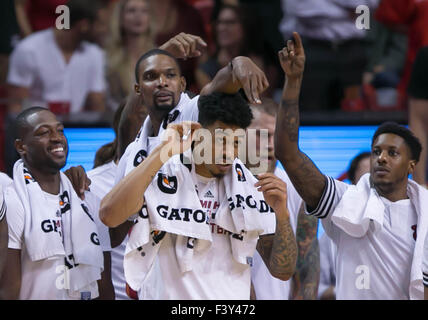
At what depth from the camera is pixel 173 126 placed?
10.4 ft

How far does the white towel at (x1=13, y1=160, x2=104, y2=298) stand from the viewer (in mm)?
3439

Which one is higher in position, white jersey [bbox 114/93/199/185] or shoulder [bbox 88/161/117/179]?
white jersey [bbox 114/93/199/185]

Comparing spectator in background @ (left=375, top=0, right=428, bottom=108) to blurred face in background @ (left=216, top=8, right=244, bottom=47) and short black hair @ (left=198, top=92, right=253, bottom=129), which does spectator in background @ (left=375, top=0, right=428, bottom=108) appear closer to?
blurred face in background @ (left=216, top=8, right=244, bottom=47)

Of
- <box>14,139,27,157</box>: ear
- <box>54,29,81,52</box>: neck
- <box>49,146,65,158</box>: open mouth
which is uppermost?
<box>54,29,81,52</box>: neck

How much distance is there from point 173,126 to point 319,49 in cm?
255

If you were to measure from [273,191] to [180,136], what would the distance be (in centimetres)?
39

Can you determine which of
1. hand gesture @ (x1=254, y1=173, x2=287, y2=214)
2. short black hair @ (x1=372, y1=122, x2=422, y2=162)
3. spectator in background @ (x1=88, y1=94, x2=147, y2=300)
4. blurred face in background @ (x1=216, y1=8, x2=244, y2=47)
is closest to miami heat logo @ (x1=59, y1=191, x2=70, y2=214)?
spectator in background @ (x1=88, y1=94, x2=147, y2=300)

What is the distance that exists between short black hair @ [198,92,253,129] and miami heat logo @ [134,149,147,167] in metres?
0.27

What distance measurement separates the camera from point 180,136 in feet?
10.4

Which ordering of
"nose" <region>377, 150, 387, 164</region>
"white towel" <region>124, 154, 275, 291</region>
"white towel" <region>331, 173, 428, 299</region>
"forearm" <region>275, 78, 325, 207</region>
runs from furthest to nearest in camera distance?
"nose" <region>377, 150, 387, 164</region> < "white towel" <region>331, 173, 428, 299</region> < "forearm" <region>275, 78, 325, 207</region> < "white towel" <region>124, 154, 275, 291</region>

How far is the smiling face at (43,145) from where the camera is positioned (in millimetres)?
3564

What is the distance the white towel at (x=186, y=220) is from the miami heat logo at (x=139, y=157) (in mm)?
129
